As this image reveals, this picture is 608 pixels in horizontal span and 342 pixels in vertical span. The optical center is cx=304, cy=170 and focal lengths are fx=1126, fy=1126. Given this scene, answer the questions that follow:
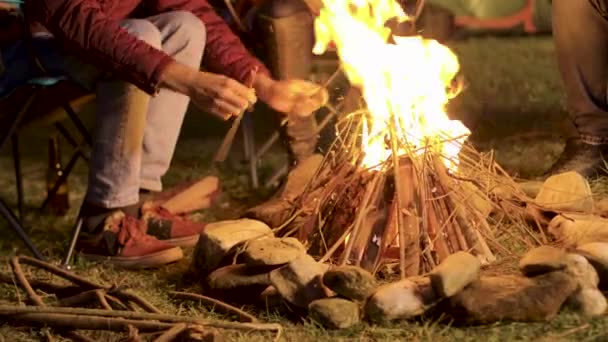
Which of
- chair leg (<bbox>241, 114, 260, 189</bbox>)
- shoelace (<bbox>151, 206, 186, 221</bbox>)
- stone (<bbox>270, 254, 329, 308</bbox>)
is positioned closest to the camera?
stone (<bbox>270, 254, 329, 308</bbox>)

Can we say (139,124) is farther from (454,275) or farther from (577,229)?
(577,229)

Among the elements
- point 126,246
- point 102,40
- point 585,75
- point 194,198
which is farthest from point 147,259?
point 585,75

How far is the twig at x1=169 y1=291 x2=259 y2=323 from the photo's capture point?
2.96m

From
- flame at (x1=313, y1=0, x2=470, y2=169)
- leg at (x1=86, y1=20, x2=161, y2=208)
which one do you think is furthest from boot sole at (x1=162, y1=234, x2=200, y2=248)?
flame at (x1=313, y1=0, x2=470, y2=169)

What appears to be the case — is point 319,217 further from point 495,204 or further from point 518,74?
point 518,74

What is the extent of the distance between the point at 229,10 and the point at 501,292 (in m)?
1.85

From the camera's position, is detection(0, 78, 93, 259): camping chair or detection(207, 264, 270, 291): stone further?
detection(0, 78, 93, 259): camping chair

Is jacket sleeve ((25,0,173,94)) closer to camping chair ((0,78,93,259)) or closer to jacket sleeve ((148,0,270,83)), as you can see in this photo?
camping chair ((0,78,93,259))

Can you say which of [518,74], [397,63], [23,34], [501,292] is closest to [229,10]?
[23,34]

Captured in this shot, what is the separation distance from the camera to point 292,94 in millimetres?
3504

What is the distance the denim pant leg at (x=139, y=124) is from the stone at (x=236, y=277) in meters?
0.61

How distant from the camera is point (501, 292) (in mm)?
2799

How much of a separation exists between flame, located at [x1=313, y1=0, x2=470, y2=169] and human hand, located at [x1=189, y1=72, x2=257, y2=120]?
35 cm

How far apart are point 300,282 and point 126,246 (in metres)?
0.85
